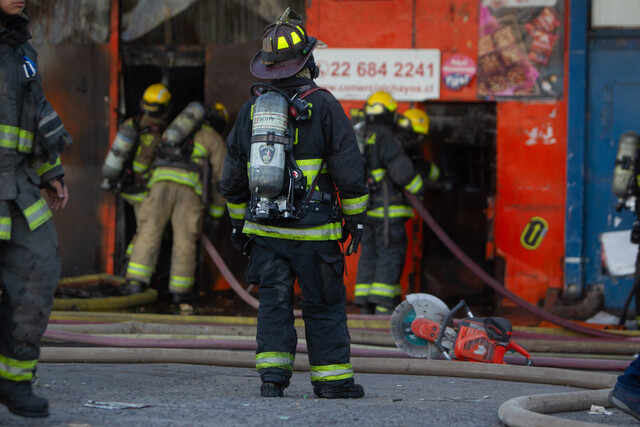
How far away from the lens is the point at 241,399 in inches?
188

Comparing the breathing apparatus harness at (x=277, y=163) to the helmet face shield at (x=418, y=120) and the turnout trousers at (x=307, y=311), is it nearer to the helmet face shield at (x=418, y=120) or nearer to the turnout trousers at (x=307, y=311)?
the turnout trousers at (x=307, y=311)

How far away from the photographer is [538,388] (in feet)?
18.7

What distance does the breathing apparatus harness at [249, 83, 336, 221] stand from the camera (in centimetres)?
475

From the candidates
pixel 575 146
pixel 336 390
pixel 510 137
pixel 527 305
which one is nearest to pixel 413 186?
pixel 510 137

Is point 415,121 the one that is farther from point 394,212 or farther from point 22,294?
point 22,294

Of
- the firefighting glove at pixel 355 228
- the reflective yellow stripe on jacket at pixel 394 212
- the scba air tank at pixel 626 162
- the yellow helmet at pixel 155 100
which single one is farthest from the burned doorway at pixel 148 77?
the firefighting glove at pixel 355 228

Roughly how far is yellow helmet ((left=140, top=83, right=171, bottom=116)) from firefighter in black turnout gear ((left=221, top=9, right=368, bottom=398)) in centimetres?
509

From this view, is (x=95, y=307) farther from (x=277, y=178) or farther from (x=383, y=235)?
(x=277, y=178)

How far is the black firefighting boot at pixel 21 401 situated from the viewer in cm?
401

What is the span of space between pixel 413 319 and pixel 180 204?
4.08 m

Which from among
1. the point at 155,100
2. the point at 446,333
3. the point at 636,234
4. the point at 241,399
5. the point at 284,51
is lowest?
the point at 241,399

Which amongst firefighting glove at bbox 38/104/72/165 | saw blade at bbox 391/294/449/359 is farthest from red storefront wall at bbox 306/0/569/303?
firefighting glove at bbox 38/104/72/165

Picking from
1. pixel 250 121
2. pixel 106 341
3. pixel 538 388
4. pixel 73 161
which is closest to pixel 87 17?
pixel 73 161

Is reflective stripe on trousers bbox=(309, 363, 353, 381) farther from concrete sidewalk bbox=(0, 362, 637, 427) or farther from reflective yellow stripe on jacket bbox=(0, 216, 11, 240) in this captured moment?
reflective yellow stripe on jacket bbox=(0, 216, 11, 240)
